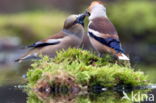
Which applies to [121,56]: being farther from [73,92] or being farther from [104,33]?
[73,92]

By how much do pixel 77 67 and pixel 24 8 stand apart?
32887 millimetres

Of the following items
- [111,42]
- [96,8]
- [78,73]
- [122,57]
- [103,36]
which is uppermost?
[96,8]

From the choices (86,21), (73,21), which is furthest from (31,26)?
(73,21)

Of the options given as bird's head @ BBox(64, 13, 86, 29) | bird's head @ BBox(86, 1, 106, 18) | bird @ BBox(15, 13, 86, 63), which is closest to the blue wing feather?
bird's head @ BBox(86, 1, 106, 18)

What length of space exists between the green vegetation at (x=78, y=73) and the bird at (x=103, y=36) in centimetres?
19

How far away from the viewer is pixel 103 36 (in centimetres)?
1520

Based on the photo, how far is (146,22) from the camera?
39.3 meters

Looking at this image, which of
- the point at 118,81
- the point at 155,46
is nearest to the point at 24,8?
the point at 155,46

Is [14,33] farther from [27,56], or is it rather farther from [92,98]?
[92,98]

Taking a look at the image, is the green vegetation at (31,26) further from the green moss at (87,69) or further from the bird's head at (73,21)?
the green moss at (87,69)

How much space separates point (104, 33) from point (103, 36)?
6cm

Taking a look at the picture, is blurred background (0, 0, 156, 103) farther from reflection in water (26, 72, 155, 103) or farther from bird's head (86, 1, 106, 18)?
reflection in water (26, 72, 155, 103)

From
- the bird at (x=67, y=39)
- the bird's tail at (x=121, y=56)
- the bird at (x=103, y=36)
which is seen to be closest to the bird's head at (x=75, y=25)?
the bird at (x=67, y=39)

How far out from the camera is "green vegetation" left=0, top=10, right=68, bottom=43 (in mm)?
38781
